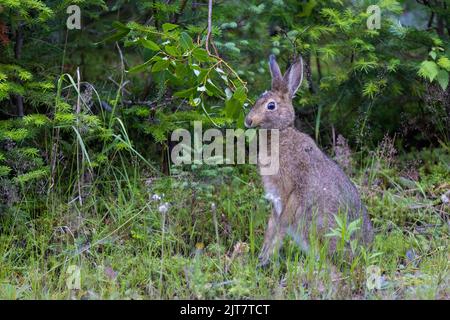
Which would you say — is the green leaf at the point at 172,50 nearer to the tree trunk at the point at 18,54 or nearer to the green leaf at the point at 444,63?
the tree trunk at the point at 18,54

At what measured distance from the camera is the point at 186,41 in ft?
18.9

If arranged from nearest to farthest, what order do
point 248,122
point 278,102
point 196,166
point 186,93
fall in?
point 186,93 → point 248,122 → point 278,102 → point 196,166

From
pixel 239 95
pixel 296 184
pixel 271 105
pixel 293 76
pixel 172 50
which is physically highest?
pixel 172 50

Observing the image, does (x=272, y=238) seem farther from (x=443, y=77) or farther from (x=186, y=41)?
(x=443, y=77)

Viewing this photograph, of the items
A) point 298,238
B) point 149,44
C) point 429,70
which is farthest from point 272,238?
point 429,70

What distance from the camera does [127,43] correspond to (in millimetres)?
6367

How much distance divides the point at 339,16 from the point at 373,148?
148 centimetres

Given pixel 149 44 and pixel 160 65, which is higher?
pixel 149 44

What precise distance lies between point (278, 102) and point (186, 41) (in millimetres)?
1096

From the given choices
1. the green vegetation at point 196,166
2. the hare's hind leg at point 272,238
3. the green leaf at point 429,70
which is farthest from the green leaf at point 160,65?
the green leaf at point 429,70

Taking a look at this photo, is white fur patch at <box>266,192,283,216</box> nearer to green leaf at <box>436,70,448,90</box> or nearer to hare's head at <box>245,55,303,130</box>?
hare's head at <box>245,55,303,130</box>

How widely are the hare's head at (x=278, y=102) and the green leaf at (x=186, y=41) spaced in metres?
0.86

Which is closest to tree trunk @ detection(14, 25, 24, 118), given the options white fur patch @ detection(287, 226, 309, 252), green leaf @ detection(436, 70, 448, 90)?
white fur patch @ detection(287, 226, 309, 252)

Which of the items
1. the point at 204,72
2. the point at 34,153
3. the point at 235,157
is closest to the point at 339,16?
the point at 235,157
